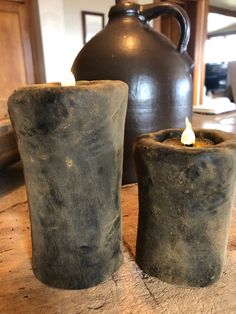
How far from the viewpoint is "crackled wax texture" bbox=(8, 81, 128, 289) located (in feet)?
0.96

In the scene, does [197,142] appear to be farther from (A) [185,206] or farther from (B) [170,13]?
(B) [170,13]

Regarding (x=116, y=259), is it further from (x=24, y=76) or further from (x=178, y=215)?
(x=24, y=76)

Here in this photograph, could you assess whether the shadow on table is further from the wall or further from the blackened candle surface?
the wall

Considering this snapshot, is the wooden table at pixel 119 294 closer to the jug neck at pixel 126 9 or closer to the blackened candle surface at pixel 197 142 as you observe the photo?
the blackened candle surface at pixel 197 142

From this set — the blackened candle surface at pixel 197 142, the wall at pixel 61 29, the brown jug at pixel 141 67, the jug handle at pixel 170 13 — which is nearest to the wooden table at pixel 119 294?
the blackened candle surface at pixel 197 142

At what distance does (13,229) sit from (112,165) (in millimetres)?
258

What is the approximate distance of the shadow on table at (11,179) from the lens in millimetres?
702

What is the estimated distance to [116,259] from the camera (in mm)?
383

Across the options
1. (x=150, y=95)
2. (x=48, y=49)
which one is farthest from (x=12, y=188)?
(x=48, y=49)

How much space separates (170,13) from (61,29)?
4.30ft

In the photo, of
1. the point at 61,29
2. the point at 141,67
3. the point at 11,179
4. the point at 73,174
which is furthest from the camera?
the point at 61,29

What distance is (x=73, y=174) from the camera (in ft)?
1.05

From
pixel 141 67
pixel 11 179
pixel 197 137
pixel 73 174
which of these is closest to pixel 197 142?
pixel 197 137

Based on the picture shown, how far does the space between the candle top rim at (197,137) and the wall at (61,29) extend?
1.49m
